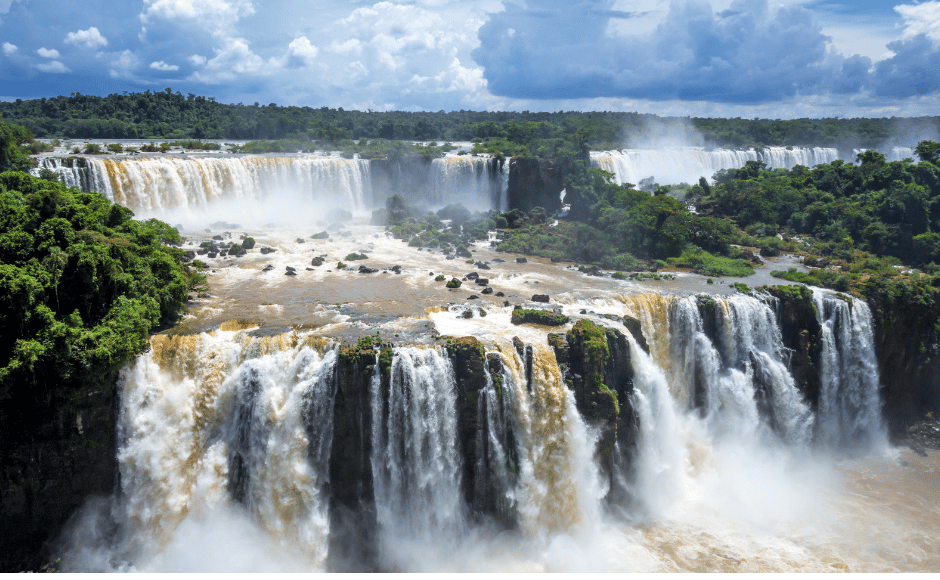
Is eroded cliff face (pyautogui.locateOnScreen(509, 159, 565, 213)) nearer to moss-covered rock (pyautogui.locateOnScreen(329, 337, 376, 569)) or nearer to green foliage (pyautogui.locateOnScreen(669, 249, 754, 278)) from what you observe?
green foliage (pyautogui.locateOnScreen(669, 249, 754, 278))

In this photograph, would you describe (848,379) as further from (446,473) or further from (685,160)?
(685,160)

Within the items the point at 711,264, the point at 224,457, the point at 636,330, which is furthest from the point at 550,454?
the point at 711,264

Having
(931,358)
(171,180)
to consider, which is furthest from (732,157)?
(171,180)

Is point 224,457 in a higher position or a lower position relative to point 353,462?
higher

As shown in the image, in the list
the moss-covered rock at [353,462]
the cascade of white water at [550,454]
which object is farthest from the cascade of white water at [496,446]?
the moss-covered rock at [353,462]

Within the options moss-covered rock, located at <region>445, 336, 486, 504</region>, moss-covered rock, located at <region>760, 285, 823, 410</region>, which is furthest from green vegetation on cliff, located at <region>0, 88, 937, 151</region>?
moss-covered rock, located at <region>445, 336, 486, 504</region>

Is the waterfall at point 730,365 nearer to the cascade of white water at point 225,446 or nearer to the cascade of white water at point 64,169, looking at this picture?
the cascade of white water at point 225,446
